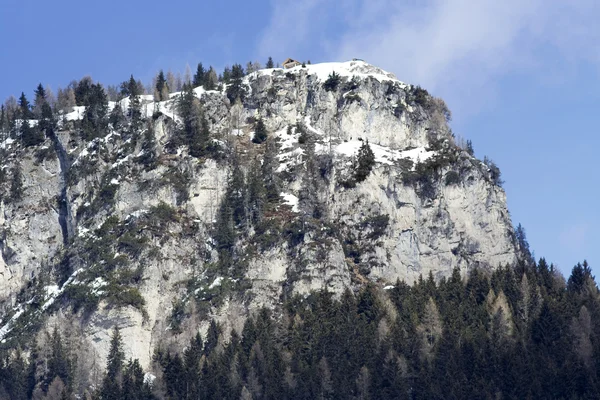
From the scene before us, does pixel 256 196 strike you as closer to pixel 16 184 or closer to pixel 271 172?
pixel 271 172

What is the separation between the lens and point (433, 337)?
155m

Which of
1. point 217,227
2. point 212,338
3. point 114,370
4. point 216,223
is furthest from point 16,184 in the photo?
point 212,338

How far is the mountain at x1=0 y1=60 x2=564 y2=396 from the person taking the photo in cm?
17225

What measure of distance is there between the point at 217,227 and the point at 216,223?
3.70 ft

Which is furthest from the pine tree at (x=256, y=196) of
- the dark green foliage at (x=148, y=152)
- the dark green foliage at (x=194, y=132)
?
the dark green foliage at (x=148, y=152)

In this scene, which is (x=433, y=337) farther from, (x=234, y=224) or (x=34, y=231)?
(x=34, y=231)

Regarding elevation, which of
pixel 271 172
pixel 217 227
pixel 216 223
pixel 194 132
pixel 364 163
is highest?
pixel 194 132

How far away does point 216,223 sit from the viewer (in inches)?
7269

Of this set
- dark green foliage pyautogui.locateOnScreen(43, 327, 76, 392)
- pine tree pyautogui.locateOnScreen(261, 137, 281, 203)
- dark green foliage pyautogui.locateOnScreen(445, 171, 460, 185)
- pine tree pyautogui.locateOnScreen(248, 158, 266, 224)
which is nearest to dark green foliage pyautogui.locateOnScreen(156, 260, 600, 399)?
dark green foliage pyautogui.locateOnScreen(43, 327, 76, 392)

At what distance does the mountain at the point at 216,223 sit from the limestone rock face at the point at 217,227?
18 centimetres

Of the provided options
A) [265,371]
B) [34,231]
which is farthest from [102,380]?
[34,231]

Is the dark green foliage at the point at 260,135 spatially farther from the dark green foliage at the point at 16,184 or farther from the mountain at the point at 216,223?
the dark green foliage at the point at 16,184

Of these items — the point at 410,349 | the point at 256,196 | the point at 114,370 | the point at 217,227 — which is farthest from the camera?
the point at 256,196

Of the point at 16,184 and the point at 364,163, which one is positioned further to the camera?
the point at 16,184
